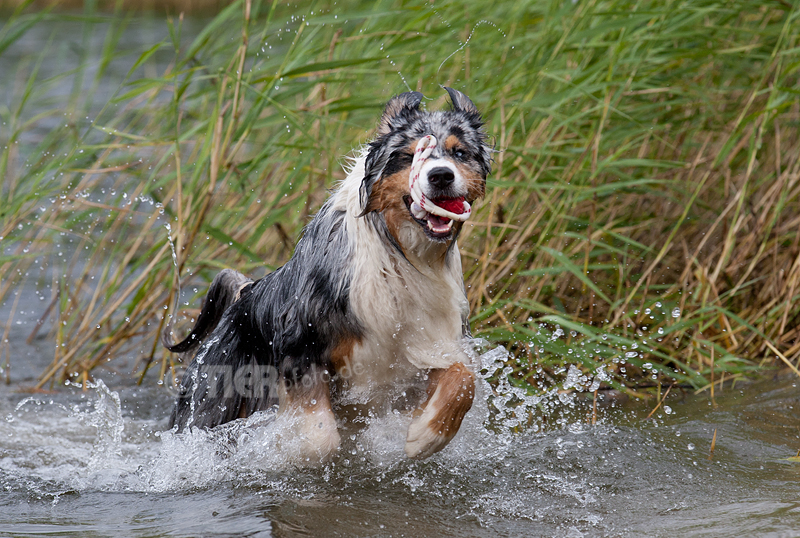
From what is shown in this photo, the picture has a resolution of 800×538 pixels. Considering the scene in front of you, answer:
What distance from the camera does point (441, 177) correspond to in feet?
8.95

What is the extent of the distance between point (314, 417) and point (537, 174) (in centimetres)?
201

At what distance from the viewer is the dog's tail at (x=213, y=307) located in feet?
12.6

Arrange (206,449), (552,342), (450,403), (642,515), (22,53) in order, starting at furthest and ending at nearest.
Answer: (22,53) < (552,342) < (206,449) < (450,403) < (642,515)

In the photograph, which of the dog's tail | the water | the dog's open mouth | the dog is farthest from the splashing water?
the dog's open mouth

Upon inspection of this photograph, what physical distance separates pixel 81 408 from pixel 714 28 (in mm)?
3869

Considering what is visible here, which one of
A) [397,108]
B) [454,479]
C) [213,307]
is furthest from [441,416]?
[213,307]

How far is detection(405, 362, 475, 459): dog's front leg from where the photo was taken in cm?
302

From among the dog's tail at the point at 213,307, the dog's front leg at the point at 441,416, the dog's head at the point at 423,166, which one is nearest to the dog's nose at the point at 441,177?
the dog's head at the point at 423,166

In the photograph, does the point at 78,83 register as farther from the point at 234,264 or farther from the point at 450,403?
the point at 450,403

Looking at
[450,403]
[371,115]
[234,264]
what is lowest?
[450,403]

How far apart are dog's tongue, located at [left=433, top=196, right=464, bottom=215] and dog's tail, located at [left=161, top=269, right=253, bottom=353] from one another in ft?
4.25

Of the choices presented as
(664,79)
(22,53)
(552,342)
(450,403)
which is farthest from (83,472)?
(22,53)

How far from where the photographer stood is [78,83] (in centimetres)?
491

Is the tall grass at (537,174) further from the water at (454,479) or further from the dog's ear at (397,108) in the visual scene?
the dog's ear at (397,108)
